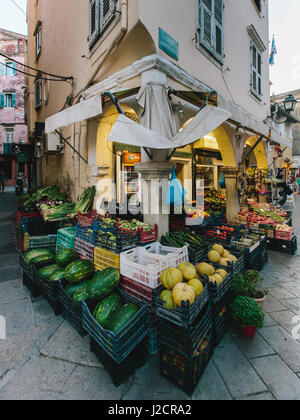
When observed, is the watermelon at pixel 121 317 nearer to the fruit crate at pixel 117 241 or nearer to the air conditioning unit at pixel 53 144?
the fruit crate at pixel 117 241

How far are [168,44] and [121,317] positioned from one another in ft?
17.7

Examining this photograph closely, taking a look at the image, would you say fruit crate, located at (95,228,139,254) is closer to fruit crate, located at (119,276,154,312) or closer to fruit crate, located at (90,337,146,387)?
fruit crate, located at (119,276,154,312)

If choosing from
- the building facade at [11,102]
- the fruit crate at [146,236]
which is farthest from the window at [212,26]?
the building facade at [11,102]

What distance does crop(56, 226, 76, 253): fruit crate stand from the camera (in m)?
4.79

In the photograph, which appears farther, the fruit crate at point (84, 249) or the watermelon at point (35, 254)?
the watermelon at point (35, 254)

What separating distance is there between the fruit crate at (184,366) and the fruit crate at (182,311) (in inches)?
11.3

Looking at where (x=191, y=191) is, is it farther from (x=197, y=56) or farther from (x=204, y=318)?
(x=204, y=318)

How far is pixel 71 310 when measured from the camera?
3193 mm

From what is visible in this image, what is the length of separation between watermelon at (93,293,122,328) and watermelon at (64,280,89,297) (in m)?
0.54

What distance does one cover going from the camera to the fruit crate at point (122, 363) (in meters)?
2.32

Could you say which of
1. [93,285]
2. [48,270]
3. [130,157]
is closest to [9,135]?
[130,157]


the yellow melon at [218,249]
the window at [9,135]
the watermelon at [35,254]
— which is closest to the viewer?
the yellow melon at [218,249]

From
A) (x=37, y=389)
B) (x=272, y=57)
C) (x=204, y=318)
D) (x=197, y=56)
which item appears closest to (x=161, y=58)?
(x=197, y=56)

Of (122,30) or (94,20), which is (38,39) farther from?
(122,30)
